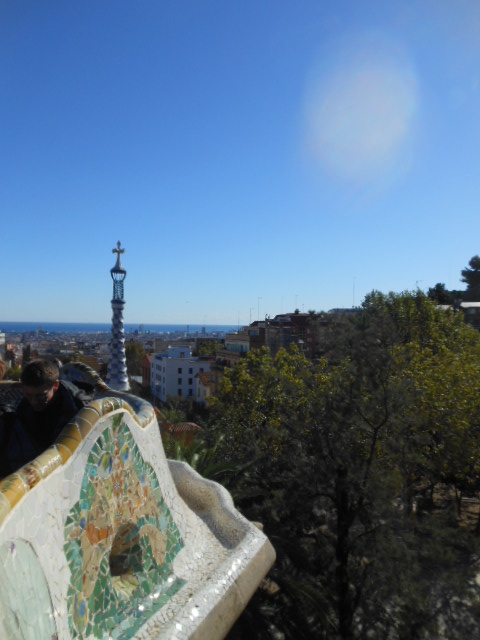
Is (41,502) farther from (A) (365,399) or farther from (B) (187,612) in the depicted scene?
(A) (365,399)

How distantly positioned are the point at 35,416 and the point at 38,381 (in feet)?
1.15

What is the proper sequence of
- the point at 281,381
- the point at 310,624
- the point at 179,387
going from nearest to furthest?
1. the point at 310,624
2. the point at 281,381
3. the point at 179,387

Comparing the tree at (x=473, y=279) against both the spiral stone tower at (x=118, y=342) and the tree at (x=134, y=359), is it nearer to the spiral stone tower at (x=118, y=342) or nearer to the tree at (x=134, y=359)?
the tree at (x=134, y=359)

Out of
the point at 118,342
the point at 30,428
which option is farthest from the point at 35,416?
the point at 118,342

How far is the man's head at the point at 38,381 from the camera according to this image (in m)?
2.82

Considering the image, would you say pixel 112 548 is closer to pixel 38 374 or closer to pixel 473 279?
pixel 38 374

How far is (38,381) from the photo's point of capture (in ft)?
9.23

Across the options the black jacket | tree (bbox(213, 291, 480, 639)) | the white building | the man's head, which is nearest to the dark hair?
the man's head

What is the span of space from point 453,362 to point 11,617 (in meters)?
12.2

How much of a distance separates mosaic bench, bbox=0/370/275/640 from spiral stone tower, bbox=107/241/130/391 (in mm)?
6541

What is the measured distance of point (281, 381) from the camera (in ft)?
39.5

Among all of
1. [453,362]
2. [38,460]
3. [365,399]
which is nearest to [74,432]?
[38,460]

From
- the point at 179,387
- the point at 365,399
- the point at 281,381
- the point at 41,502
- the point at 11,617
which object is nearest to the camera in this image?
the point at 11,617

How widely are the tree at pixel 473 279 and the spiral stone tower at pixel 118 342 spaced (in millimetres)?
49395
